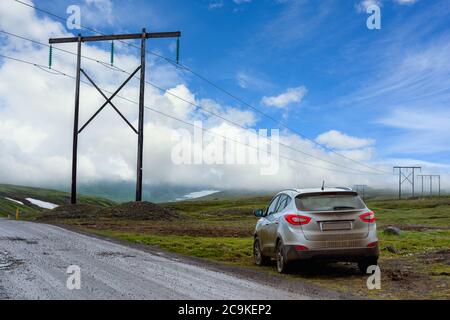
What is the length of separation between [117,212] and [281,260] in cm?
3038

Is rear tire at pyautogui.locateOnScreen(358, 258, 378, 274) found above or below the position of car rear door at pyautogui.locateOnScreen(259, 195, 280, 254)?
below

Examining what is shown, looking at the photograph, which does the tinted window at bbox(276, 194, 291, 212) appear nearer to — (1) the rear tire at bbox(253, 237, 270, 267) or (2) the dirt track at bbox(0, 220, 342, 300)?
(1) the rear tire at bbox(253, 237, 270, 267)

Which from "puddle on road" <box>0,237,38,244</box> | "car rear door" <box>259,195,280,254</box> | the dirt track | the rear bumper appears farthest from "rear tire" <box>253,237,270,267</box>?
"puddle on road" <box>0,237,38,244</box>

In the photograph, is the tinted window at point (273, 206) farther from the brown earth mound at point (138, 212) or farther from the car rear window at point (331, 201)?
the brown earth mound at point (138, 212)

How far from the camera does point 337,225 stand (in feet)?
37.0

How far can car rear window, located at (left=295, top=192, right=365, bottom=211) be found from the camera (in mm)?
Answer: 11641

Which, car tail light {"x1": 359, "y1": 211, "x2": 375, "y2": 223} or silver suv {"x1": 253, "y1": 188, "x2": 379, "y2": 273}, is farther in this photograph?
car tail light {"x1": 359, "y1": 211, "x2": 375, "y2": 223}

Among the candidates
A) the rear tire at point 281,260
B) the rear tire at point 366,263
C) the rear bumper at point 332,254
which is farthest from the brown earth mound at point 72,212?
the rear tire at point 366,263

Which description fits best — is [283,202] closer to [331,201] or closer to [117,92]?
[331,201]

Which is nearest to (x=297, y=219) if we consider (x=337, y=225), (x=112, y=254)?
(x=337, y=225)

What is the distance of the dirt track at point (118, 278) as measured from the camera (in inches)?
325
